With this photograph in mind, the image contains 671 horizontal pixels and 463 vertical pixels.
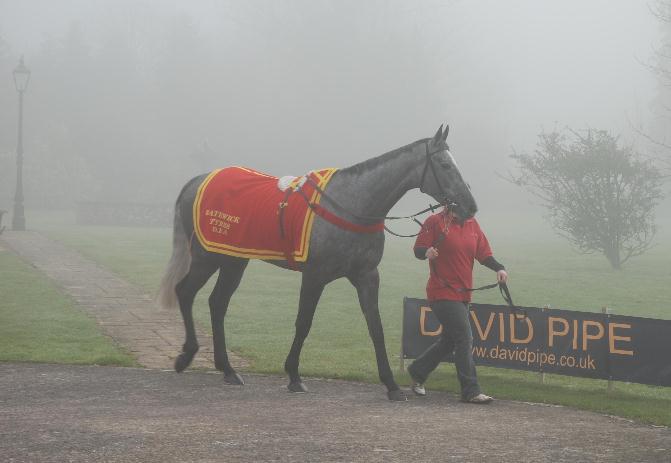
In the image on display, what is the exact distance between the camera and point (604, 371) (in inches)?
322

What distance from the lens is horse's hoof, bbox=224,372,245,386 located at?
27.1 ft

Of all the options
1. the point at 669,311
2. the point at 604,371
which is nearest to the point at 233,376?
the point at 604,371

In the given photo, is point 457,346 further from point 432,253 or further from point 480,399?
point 432,253

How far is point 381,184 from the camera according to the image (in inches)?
305

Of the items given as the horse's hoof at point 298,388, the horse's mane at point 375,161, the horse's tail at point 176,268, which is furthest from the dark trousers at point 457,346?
the horse's tail at point 176,268

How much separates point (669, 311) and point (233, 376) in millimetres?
10634

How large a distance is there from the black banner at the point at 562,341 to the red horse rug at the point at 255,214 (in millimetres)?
1620

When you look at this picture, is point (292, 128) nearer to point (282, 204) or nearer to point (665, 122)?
point (665, 122)

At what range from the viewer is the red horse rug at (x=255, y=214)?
25.9ft

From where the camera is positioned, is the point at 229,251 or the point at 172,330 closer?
the point at 229,251

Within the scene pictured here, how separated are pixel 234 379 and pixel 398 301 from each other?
28.3 ft

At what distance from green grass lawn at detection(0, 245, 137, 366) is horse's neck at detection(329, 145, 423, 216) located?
301cm

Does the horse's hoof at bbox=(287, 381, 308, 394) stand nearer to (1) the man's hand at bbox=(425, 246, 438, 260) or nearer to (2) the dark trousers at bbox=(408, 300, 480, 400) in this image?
(2) the dark trousers at bbox=(408, 300, 480, 400)

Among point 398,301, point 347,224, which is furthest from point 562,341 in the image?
point 398,301
